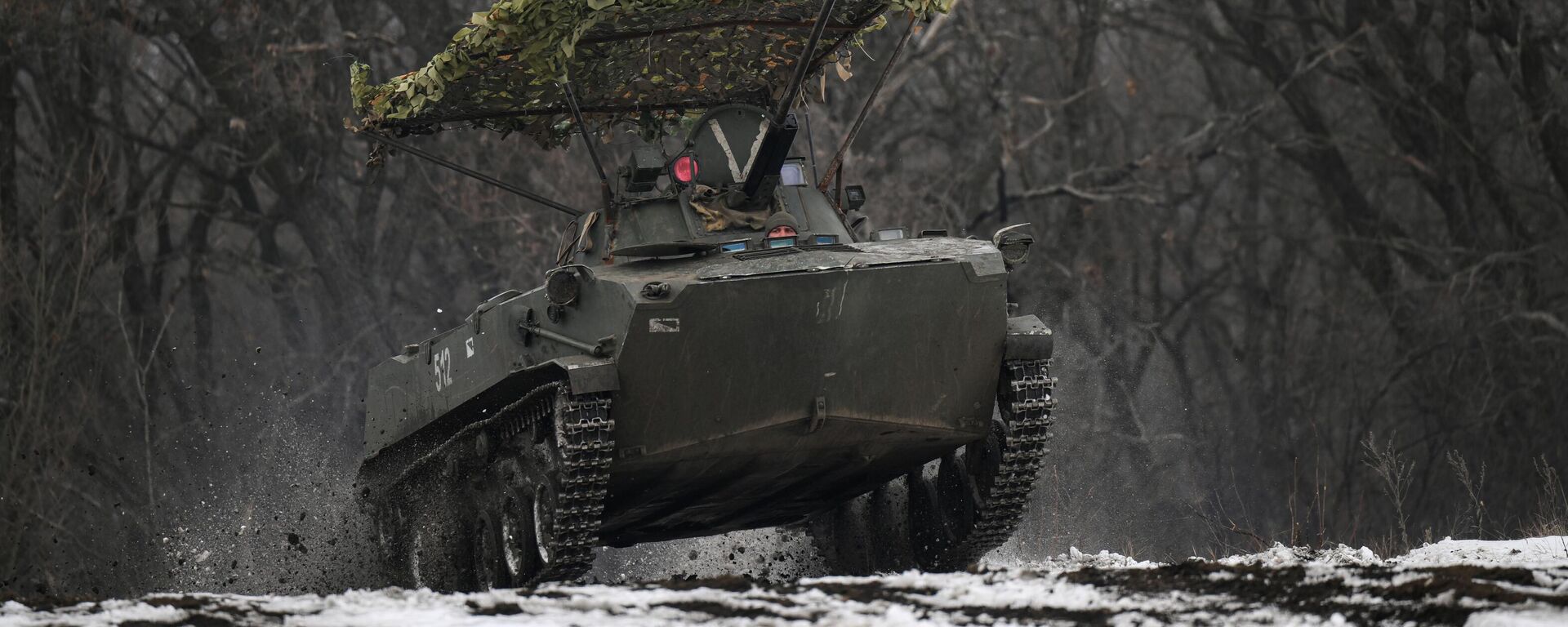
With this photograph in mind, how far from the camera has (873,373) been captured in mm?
10539

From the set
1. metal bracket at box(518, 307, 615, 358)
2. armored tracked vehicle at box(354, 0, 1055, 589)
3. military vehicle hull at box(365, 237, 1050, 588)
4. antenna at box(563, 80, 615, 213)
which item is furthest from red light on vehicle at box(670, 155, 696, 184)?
metal bracket at box(518, 307, 615, 358)

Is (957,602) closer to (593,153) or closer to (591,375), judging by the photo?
(591,375)

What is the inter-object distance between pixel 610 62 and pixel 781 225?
6.06 feet

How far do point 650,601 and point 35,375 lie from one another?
15754mm

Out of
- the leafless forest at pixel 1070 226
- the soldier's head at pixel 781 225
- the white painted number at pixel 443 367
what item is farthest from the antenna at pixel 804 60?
the leafless forest at pixel 1070 226

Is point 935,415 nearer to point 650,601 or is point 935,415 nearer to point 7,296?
point 650,601

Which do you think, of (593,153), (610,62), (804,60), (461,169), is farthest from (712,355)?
(610,62)

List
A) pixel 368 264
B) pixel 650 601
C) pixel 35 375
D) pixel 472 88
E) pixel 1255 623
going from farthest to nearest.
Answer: pixel 368 264, pixel 35 375, pixel 472 88, pixel 650 601, pixel 1255 623

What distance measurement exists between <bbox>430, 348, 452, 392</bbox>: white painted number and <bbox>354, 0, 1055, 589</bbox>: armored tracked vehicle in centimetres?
3

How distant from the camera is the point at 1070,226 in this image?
2800cm

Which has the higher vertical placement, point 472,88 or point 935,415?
point 472,88

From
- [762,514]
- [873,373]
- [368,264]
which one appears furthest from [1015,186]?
[873,373]

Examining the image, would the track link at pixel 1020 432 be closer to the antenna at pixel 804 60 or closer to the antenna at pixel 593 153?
the antenna at pixel 804 60

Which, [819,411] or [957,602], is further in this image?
[819,411]
